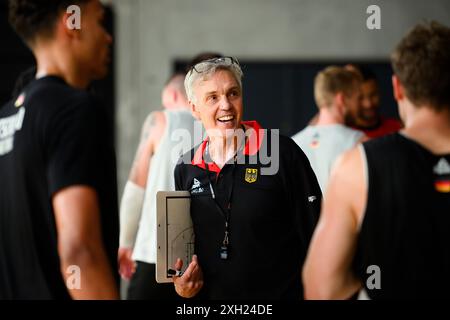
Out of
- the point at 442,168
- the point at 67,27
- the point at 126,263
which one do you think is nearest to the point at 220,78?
the point at 67,27

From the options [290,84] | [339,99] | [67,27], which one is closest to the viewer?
[67,27]

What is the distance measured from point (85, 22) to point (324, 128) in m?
1.32

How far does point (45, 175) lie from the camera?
1.88m

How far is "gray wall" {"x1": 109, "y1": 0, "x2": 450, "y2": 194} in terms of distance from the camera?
21.8ft

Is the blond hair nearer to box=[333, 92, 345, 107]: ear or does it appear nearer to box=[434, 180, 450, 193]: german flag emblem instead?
box=[333, 92, 345, 107]: ear

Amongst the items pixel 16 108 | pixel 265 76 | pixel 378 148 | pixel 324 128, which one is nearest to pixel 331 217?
pixel 378 148

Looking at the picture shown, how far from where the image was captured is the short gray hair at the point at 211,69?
214cm

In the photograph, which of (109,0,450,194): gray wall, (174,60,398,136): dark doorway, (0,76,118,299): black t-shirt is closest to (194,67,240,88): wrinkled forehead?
(0,76,118,299): black t-shirt

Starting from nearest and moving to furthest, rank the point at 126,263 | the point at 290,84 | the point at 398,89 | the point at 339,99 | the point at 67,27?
the point at 398,89 → the point at 67,27 → the point at 126,263 → the point at 339,99 → the point at 290,84

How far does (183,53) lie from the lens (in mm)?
6691

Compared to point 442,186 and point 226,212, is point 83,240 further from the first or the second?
point 442,186

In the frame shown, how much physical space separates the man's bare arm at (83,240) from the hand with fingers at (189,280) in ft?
1.19

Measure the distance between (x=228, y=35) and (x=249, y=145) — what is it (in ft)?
15.4
